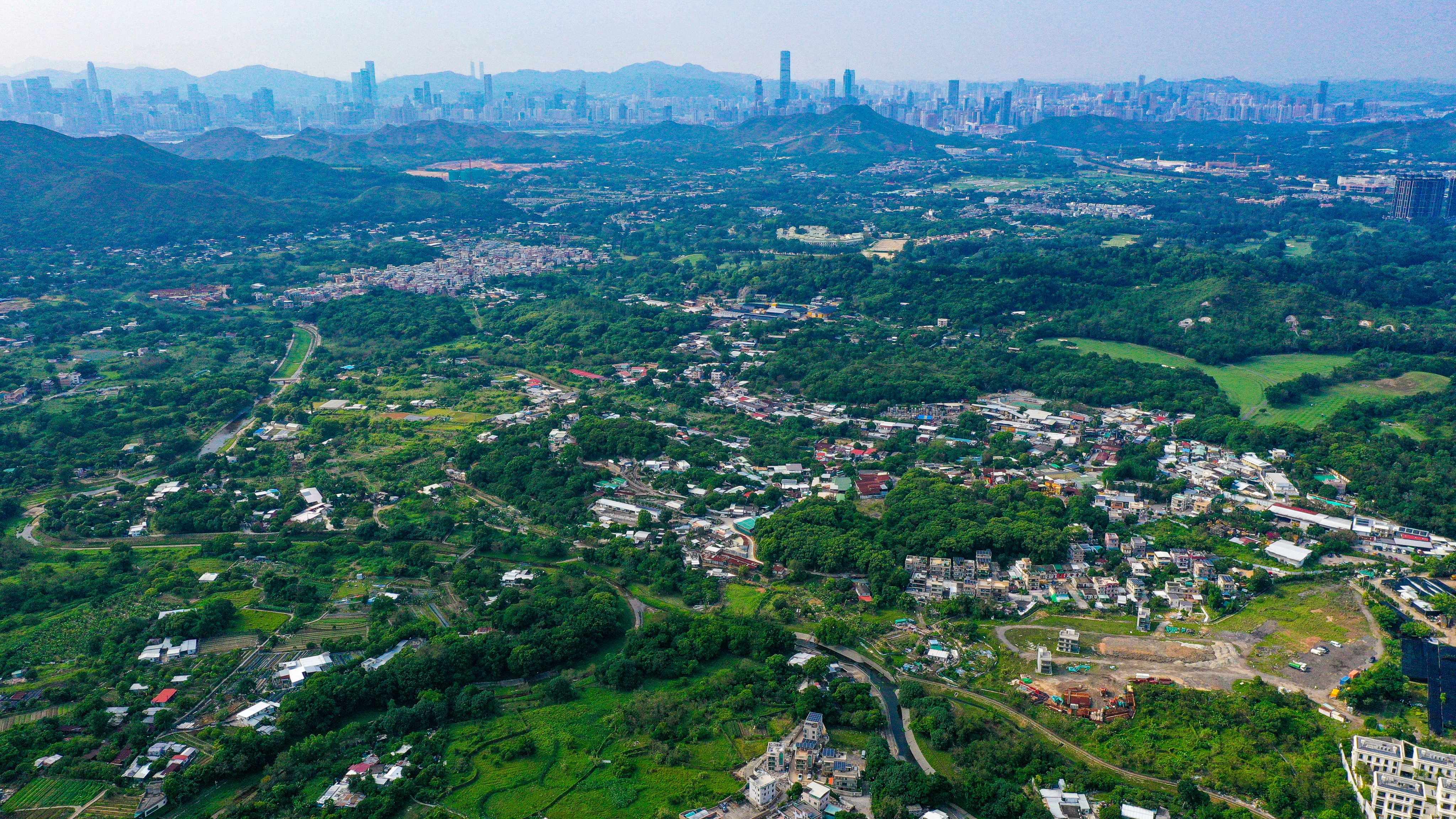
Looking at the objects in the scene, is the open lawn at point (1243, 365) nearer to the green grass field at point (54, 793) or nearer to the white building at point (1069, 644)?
the white building at point (1069, 644)

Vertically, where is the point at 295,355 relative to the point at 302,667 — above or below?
above

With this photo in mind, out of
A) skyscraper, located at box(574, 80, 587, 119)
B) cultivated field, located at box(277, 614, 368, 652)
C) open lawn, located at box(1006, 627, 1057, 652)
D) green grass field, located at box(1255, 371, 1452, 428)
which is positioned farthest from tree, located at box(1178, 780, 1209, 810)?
skyscraper, located at box(574, 80, 587, 119)

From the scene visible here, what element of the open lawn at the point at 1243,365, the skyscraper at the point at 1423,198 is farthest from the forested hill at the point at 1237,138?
the open lawn at the point at 1243,365

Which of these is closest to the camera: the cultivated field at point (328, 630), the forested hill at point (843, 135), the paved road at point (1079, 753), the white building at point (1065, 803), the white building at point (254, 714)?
the white building at point (1065, 803)

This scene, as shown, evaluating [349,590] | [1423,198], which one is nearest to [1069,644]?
[349,590]

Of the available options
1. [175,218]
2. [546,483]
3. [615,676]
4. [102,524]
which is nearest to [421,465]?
[546,483]

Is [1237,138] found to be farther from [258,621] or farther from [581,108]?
[258,621]

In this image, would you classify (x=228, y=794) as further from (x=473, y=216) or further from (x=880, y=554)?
(x=473, y=216)
